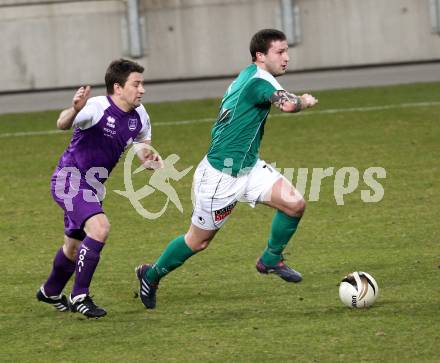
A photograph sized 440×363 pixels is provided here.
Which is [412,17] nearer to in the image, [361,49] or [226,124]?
[361,49]

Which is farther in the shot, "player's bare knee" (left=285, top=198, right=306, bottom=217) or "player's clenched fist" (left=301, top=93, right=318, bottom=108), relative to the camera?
"player's bare knee" (left=285, top=198, right=306, bottom=217)

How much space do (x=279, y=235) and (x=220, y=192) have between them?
61cm

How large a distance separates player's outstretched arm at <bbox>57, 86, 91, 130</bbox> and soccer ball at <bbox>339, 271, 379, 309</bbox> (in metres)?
2.29

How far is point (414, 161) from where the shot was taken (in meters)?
14.2

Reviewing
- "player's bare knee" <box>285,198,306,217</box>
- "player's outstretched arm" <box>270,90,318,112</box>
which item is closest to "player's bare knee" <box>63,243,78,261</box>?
"player's bare knee" <box>285,198,306,217</box>

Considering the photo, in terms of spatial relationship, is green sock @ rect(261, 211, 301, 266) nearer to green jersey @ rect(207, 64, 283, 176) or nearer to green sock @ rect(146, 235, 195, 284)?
green jersey @ rect(207, 64, 283, 176)

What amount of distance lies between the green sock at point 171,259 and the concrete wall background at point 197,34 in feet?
44.0

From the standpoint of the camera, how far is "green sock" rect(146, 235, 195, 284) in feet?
29.0

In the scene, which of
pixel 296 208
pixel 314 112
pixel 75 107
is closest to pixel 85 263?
pixel 75 107

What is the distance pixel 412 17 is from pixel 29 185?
10.4 meters

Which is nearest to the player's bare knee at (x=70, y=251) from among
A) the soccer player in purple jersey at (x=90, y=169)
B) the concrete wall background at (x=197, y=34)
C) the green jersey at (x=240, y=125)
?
the soccer player in purple jersey at (x=90, y=169)

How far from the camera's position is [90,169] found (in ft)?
28.6

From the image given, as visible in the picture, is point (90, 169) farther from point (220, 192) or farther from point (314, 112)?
point (314, 112)

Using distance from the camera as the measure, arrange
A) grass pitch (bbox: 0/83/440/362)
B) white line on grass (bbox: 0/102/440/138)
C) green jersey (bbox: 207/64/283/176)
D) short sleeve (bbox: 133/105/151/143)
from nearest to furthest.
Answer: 1. grass pitch (bbox: 0/83/440/362)
2. green jersey (bbox: 207/64/283/176)
3. short sleeve (bbox: 133/105/151/143)
4. white line on grass (bbox: 0/102/440/138)
